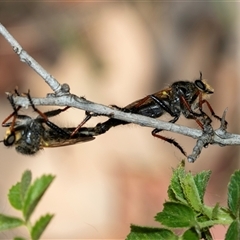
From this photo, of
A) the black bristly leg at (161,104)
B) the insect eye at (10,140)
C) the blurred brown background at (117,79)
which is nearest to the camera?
the insect eye at (10,140)

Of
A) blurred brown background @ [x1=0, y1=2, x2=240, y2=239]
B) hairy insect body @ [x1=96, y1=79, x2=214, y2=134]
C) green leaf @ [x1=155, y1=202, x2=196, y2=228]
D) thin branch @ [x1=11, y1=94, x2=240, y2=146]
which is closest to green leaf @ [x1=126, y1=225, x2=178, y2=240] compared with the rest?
green leaf @ [x1=155, y1=202, x2=196, y2=228]

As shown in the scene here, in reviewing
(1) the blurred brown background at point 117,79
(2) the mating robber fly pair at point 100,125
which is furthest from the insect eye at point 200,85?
(1) the blurred brown background at point 117,79

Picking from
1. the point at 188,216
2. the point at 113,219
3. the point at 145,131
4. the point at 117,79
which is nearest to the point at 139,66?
the point at 117,79

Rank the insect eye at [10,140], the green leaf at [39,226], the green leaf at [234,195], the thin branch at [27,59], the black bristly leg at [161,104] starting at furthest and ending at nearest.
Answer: the black bristly leg at [161,104] → the insect eye at [10,140] → the thin branch at [27,59] → the green leaf at [234,195] → the green leaf at [39,226]

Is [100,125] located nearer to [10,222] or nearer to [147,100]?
[147,100]

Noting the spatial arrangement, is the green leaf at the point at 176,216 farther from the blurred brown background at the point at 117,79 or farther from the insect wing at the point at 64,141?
the blurred brown background at the point at 117,79

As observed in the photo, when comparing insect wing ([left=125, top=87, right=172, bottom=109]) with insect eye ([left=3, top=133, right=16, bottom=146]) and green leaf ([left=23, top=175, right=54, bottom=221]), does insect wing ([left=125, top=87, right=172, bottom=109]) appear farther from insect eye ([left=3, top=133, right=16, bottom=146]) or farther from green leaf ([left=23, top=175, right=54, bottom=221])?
green leaf ([left=23, top=175, right=54, bottom=221])
